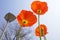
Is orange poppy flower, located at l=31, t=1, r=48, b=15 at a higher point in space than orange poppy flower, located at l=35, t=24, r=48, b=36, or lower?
higher

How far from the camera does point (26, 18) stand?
2.33ft

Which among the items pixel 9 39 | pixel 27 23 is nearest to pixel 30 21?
pixel 27 23

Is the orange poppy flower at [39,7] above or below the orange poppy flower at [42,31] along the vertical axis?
above

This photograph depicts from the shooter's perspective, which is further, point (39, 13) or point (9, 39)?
point (9, 39)

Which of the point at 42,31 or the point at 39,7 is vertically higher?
the point at 39,7

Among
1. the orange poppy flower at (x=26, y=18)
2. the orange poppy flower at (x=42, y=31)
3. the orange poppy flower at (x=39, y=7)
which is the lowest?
the orange poppy flower at (x=42, y=31)

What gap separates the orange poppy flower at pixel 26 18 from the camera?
69cm

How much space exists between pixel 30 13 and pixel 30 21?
42 millimetres

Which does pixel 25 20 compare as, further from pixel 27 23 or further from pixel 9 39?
pixel 9 39

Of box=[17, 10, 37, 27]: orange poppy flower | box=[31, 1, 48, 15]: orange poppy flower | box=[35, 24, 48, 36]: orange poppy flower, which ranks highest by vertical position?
box=[31, 1, 48, 15]: orange poppy flower

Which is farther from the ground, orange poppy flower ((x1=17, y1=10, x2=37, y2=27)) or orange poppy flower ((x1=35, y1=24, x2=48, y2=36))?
orange poppy flower ((x1=17, y1=10, x2=37, y2=27))

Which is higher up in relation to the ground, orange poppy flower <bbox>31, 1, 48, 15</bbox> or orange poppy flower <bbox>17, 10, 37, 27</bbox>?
orange poppy flower <bbox>31, 1, 48, 15</bbox>

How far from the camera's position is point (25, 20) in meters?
0.72

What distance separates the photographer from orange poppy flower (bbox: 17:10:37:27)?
694mm
